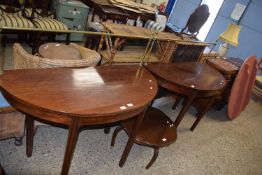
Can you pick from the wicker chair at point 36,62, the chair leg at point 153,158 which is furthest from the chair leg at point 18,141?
the chair leg at point 153,158

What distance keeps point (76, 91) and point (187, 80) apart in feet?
4.04

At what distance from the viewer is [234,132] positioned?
322 cm

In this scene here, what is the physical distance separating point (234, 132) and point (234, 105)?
1.35ft

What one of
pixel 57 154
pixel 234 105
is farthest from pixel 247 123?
pixel 57 154

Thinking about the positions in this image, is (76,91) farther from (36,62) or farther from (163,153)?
(163,153)

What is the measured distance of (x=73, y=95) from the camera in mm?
1321

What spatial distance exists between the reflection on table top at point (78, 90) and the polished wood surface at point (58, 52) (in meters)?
0.31

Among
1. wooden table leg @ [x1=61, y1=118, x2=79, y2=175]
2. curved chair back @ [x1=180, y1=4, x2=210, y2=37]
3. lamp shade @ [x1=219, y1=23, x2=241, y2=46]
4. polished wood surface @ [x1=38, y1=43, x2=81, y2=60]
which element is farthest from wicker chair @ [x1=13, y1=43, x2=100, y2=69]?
curved chair back @ [x1=180, y1=4, x2=210, y2=37]

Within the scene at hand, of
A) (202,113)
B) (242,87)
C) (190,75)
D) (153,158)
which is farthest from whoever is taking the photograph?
(242,87)

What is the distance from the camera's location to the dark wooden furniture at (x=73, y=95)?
119 cm

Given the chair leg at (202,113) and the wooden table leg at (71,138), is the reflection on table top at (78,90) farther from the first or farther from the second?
the chair leg at (202,113)

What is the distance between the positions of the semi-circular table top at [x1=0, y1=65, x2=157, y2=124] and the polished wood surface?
32 centimetres

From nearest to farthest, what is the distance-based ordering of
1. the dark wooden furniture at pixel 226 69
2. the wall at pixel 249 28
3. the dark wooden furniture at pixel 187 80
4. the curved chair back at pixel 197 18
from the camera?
the dark wooden furniture at pixel 187 80, the dark wooden furniture at pixel 226 69, the curved chair back at pixel 197 18, the wall at pixel 249 28

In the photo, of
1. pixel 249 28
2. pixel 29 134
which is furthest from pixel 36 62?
pixel 249 28
